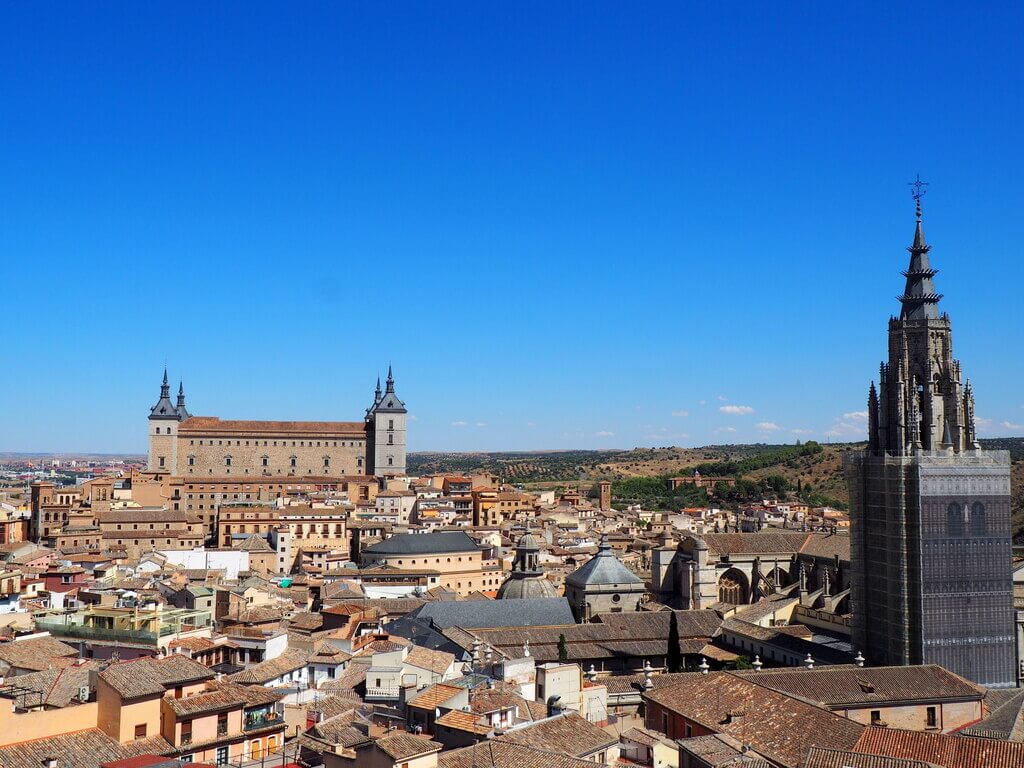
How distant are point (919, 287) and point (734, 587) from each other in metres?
18.7

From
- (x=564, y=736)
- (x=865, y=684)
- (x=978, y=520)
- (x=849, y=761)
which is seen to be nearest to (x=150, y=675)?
(x=564, y=736)

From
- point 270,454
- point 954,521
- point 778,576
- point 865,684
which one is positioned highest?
point 270,454

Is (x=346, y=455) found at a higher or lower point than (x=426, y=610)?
higher

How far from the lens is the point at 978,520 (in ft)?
109

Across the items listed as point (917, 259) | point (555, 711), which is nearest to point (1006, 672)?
point (917, 259)

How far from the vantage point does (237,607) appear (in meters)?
35.6

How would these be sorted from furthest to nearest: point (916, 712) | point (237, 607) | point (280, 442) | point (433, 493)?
point (280, 442) → point (433, 493) → point (237, 607) → point (916, 712)

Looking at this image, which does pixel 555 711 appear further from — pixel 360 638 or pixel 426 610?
pixel 426 610

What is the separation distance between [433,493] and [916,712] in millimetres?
62121

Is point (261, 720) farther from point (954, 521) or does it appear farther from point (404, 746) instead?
point (954, 521)

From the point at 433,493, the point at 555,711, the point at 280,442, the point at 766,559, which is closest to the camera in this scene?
the point at 555,711

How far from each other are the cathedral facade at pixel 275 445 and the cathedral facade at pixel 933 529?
65.4 m

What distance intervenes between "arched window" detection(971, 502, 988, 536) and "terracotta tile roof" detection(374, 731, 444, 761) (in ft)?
72.1

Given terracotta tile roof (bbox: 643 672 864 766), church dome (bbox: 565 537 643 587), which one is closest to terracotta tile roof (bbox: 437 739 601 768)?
terracotta tile roof (bbox: 643 672 864 766)
